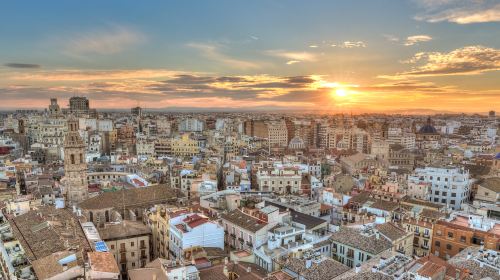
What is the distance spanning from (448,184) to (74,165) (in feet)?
194

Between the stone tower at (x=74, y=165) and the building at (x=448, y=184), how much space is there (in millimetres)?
52244

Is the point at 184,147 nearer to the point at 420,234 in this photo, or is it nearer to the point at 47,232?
the point at 47,232

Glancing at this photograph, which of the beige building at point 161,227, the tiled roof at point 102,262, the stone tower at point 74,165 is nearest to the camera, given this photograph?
the tiled roof at point 102,262

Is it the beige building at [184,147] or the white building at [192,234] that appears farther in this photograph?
the beige building at [184,147]

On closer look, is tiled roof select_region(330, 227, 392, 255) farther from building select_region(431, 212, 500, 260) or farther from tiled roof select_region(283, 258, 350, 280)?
building select_region(431, 212, 500, 260)

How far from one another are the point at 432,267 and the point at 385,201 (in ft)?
86.5

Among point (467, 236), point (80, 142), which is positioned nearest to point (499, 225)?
point (467, 236)

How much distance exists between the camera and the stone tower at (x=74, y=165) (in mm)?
54281

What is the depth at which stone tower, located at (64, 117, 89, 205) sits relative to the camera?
178 ft

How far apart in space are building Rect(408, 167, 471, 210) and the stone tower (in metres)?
52.2

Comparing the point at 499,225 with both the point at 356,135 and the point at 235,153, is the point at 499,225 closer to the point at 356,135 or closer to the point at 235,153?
the point at 235,153

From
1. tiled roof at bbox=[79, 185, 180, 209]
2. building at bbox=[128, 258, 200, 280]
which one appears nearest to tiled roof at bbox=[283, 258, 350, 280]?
building at bbox=[128, 258, 200, 280]

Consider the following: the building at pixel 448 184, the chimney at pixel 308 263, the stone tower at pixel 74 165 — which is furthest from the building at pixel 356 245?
the stone tower at pixel 74 165

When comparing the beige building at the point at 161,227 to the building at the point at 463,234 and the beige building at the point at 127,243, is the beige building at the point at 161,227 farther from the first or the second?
the building at the point at 463,234
